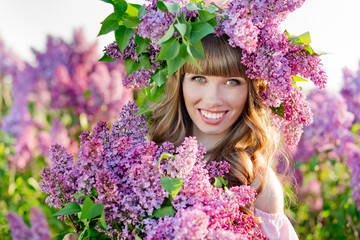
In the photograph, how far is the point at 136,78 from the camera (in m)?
1.84

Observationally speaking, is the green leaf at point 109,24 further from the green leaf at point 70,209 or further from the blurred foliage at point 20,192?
the blurred foliage at point 20,192

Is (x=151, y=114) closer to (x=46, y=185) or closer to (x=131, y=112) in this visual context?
(x=131, y=112)

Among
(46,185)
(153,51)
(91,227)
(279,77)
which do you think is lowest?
(91,227)

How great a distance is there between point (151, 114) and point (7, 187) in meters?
2.09

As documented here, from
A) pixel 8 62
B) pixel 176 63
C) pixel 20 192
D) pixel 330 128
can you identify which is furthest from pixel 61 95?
pixel 176 63

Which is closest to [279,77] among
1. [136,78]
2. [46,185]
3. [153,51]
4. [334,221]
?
[153,51]

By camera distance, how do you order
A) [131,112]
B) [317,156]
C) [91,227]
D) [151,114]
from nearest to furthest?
[91,227], [131,112], [151,114], [317,156]

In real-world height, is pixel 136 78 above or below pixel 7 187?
above

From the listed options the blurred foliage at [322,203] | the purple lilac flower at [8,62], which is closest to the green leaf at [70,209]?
the blurred foliage at [322,203]

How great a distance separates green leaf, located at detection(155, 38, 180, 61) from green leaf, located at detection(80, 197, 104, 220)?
51cm

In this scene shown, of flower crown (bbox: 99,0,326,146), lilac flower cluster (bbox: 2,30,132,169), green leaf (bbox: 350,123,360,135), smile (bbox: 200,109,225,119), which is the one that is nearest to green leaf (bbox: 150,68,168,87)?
flower crown (bbox: 99,0,326,146)

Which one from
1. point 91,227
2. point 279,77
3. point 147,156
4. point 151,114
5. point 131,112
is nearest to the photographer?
point 147,156

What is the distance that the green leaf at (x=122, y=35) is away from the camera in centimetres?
162

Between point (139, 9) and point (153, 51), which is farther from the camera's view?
point (153, 51)
